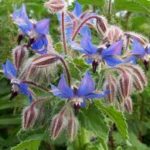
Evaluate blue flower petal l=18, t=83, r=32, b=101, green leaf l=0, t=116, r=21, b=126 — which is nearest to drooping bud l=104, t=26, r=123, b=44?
blue flower petal l=18, t=83, r=32, b=101

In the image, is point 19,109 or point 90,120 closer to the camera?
point 90,120

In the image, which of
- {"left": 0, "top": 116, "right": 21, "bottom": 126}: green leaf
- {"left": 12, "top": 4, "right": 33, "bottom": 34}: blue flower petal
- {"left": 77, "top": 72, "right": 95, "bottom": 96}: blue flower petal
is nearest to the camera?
{"left": 77, "top": 72, "right": 95, "bottom": 96}: blue flower petal

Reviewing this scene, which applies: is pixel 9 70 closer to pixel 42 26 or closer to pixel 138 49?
pixel 42 26

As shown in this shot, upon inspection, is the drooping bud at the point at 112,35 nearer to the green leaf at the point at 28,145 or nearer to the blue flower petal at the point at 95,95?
the blue flower petal at the point at 95,95

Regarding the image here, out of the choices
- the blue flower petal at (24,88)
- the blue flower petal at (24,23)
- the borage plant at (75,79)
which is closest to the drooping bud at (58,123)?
the borage plant at (75,79)

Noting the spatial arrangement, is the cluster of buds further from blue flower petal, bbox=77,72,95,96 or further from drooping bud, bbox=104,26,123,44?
drooping bud, bbox=104,26,123,44

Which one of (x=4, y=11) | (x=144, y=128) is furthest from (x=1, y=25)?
(x=144, y=128)

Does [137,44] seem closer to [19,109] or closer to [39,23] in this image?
[39,23]
